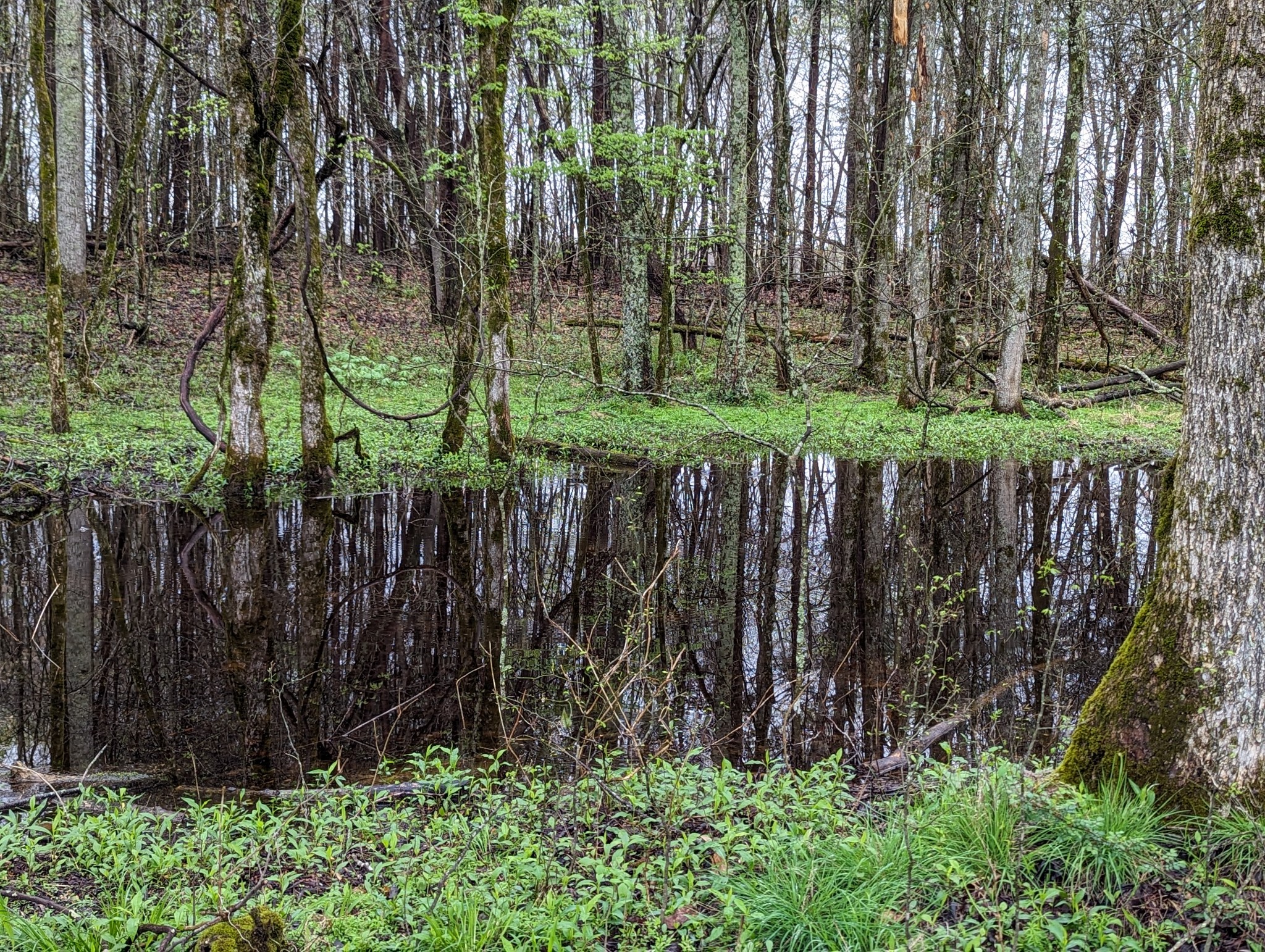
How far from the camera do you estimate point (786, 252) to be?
23078 mm

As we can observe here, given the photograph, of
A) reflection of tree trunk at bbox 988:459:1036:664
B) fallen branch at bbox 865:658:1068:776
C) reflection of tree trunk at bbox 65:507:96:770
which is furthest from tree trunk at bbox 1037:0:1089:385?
reflection of tree trunk at bbox 65:507:96:770

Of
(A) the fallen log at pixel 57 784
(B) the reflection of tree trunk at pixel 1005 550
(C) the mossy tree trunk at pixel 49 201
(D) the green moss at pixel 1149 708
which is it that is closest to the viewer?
(D) the green moss at pixel 1149 708

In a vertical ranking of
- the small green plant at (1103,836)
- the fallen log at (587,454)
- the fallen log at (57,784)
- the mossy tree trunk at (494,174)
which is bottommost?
the fallen log at (57,784)

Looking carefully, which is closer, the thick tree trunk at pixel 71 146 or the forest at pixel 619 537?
the forest at pixel 619 537

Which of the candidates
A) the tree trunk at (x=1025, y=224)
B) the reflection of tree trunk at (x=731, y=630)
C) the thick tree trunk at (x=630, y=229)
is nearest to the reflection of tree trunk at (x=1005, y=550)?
the reflection of tree trunk at (x=731, y=630)

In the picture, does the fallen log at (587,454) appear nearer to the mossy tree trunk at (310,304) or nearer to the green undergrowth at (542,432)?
the green undergrowth at (542,432)

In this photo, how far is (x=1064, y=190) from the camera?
18906 millimetres

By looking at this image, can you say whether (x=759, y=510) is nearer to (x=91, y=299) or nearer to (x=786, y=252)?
(x=786, y=252)

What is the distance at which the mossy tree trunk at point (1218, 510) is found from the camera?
11.5 ft

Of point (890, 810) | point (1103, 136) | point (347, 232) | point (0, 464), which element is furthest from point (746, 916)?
point (1103, 136)

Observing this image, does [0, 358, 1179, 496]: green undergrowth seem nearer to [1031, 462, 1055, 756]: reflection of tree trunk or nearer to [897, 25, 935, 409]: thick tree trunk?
[897, 25, 935, 409]: thick tree trunk

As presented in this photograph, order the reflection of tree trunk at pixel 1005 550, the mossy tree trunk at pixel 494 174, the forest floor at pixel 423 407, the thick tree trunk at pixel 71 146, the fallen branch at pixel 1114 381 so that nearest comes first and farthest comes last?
1. the reflection of tree trunk at pixel 1005 550
2. the mossy tree trunk at pixel 494 174
3. the forest floor at pixel 423 407
4. the thick tree trunk at pixel 71 146
5. the fallen branch at pixel 1114 381

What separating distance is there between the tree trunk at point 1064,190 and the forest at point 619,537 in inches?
4.3

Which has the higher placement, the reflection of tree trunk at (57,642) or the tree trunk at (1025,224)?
the tree trunk at (1025,224)
